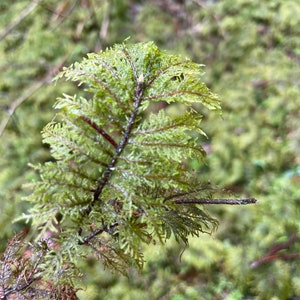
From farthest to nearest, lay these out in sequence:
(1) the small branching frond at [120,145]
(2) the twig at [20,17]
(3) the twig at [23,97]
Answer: (2) the twig at [20,17]
(3) the twig at [23,97]
(1) the small branching frond at [120,145]

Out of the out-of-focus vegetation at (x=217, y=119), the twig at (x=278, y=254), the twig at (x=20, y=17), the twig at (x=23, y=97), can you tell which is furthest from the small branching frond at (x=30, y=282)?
the twig at (x=20, y=17)

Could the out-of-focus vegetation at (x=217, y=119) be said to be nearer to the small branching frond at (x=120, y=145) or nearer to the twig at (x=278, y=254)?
the twig at (x=278, y=254)

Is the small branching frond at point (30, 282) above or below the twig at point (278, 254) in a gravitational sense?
above

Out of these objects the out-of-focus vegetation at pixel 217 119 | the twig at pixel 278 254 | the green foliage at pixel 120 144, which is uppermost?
the green foliage at pixel 120 144

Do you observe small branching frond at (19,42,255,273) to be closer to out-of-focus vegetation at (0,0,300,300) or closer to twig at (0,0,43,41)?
out-of-focus vegetation at (0,0,300,300)

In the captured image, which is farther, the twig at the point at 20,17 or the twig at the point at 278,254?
the twig at the point at 20,17

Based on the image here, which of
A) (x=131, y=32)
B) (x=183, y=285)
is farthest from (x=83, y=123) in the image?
(x=131, y=32)

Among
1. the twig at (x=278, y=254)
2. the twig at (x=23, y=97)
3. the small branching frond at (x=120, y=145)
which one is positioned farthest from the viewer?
the twig at (x=23, y=97)

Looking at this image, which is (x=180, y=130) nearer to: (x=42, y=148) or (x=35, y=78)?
(x=42, y=148)
